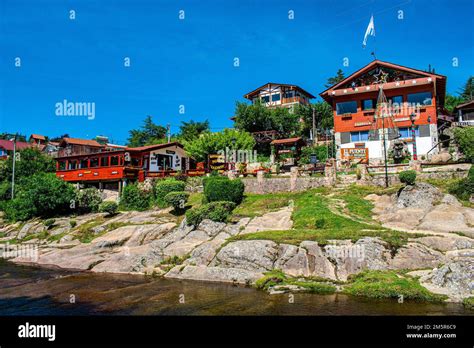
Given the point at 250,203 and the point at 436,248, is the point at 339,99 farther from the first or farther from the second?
the point at 436,248

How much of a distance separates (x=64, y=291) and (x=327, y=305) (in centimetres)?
1209

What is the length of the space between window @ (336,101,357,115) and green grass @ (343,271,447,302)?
28956 millimetres

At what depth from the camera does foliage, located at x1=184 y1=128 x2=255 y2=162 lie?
141 feet

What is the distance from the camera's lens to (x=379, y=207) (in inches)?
933

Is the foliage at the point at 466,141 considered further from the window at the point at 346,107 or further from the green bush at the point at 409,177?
the window at the point at 346,107

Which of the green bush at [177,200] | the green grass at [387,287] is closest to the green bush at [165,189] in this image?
the green bush at [177,200]

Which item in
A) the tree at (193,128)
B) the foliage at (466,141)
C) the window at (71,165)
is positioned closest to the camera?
the foliage at (466,141)

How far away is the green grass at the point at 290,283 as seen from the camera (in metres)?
14.9

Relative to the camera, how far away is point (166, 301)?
46.6 ft

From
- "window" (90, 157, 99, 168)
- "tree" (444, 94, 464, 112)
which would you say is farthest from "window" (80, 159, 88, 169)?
"tree" (444, 94, 464, 112)

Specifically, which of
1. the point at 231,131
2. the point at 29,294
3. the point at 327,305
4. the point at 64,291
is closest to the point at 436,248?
the point at 327,305

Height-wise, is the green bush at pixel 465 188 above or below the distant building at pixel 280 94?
below

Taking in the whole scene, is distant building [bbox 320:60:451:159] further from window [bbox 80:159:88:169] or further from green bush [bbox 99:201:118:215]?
window [bbox 80:159:88:169]

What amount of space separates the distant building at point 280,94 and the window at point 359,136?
85.0 ft
